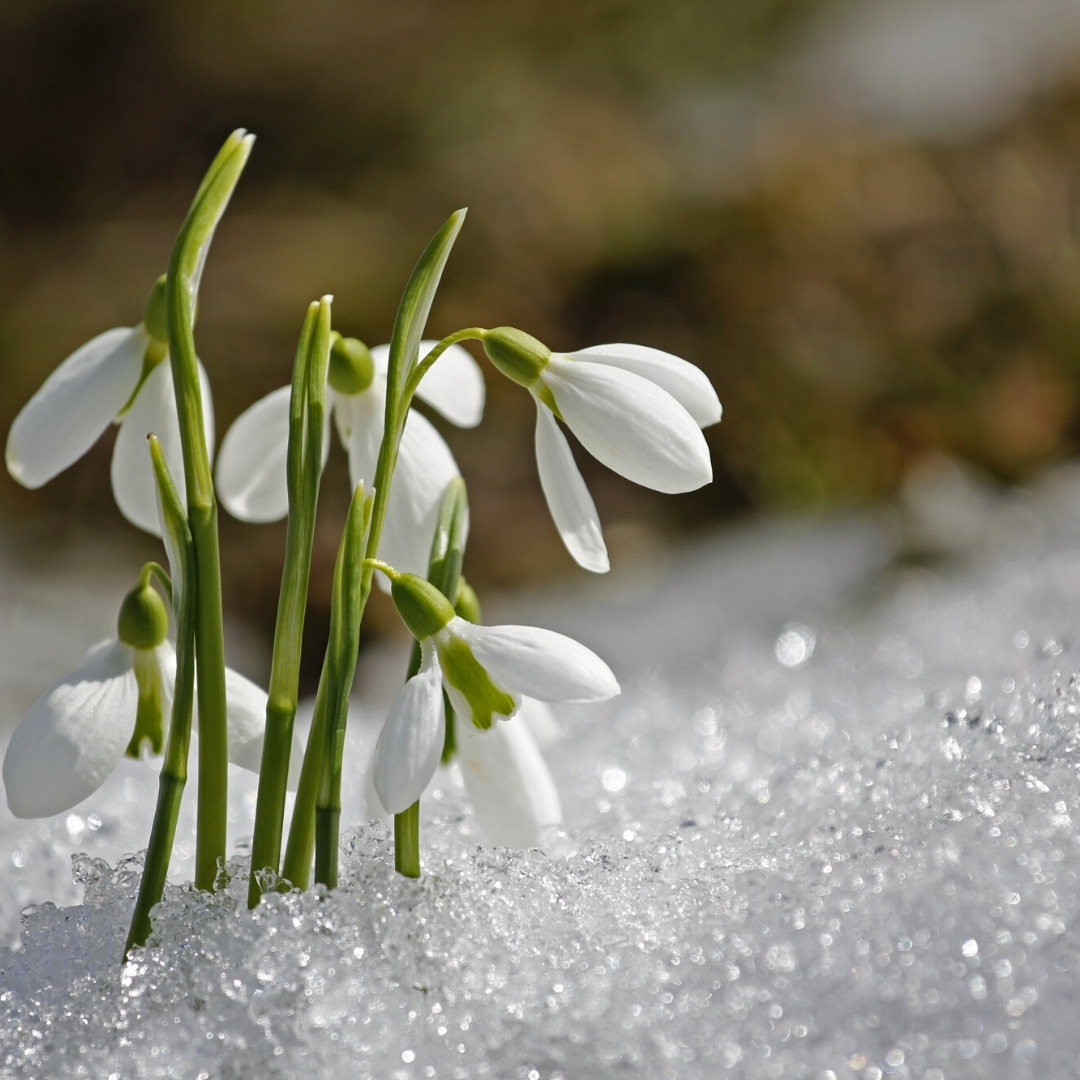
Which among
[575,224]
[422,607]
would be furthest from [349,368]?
[575,224]

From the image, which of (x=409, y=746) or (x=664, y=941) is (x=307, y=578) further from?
(x=664, y=941)

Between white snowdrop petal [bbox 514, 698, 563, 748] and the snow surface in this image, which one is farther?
white snowdrop petal [bbox 514, 698, 563, 748]

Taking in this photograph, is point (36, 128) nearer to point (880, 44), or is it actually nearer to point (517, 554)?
point (517, 554)

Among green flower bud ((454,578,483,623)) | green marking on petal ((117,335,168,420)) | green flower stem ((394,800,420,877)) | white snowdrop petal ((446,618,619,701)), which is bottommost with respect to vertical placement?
green flower stem ((394,800,420,877))

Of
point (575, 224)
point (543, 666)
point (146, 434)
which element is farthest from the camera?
point (575, 224)

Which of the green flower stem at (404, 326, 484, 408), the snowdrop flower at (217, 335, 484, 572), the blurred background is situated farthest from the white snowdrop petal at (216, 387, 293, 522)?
the blurred background

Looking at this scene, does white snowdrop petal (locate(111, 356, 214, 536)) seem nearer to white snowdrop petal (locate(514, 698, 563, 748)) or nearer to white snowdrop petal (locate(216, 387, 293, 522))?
white snowdrop petal (locate(216, 387, 293, 522))
